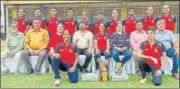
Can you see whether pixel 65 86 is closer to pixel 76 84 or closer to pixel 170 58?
pixel 76 84

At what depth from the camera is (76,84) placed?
7.48 metres

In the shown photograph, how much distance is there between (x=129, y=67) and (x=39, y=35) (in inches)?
87.3

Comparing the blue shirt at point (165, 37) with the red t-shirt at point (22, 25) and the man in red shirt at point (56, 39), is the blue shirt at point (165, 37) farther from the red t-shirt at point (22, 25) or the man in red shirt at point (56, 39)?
the red t-shirt at point (22, 25)

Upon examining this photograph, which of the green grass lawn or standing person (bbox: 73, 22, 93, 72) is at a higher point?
standing person (bbox: 73, 22, 93, 72)

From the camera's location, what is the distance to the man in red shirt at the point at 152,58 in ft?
24.2

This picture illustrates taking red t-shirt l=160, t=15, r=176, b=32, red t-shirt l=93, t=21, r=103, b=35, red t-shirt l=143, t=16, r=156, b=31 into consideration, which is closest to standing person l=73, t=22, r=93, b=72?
red t-shirt l=93, t=21, r=103, b=35

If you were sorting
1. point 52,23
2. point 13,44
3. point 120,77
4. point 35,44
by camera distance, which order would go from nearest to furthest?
point 120,77
point 35,44
point 13,44
point 52,23

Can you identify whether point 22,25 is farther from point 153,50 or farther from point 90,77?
point 153,50

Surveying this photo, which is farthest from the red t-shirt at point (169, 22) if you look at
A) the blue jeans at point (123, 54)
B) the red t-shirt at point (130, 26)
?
the blue jeans at point (123, 54)

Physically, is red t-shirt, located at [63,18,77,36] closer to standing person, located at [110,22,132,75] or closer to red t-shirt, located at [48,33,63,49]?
red t-shirt, located at [48,33,63,49]

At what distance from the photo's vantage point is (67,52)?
7.58 meters

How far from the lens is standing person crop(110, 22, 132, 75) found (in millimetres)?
8148

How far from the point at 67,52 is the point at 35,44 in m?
1.41

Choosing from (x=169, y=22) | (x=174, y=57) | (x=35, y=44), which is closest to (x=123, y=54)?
(x=174, y=57)
